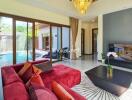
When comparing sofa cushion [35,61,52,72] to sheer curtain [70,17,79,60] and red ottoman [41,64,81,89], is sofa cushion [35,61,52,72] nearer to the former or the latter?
red ottoman [41,64,81,89]

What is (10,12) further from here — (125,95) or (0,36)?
(125,95)

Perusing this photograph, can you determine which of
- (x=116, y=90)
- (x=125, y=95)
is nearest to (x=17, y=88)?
(x=116, y=90)

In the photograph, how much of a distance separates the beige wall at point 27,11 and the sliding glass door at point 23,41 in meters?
0.43

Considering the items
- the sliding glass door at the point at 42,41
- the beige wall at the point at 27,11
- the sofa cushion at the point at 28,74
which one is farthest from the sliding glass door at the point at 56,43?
the sofa cushion at the point at 28,74

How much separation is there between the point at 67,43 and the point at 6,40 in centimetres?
382

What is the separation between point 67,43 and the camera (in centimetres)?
755

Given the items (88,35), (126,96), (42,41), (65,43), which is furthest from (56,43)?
(126,96)

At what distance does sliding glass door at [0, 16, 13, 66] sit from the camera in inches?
180

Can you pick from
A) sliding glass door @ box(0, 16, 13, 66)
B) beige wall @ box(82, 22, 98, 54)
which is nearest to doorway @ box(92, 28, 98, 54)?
beige wall @ box(82, 22, 98, 54)

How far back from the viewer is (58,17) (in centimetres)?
671

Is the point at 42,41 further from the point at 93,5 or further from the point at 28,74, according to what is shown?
the point at 28,74

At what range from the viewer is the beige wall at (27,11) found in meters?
4.48

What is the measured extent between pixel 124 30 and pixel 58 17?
363 cm

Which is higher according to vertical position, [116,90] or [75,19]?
[75,19]
